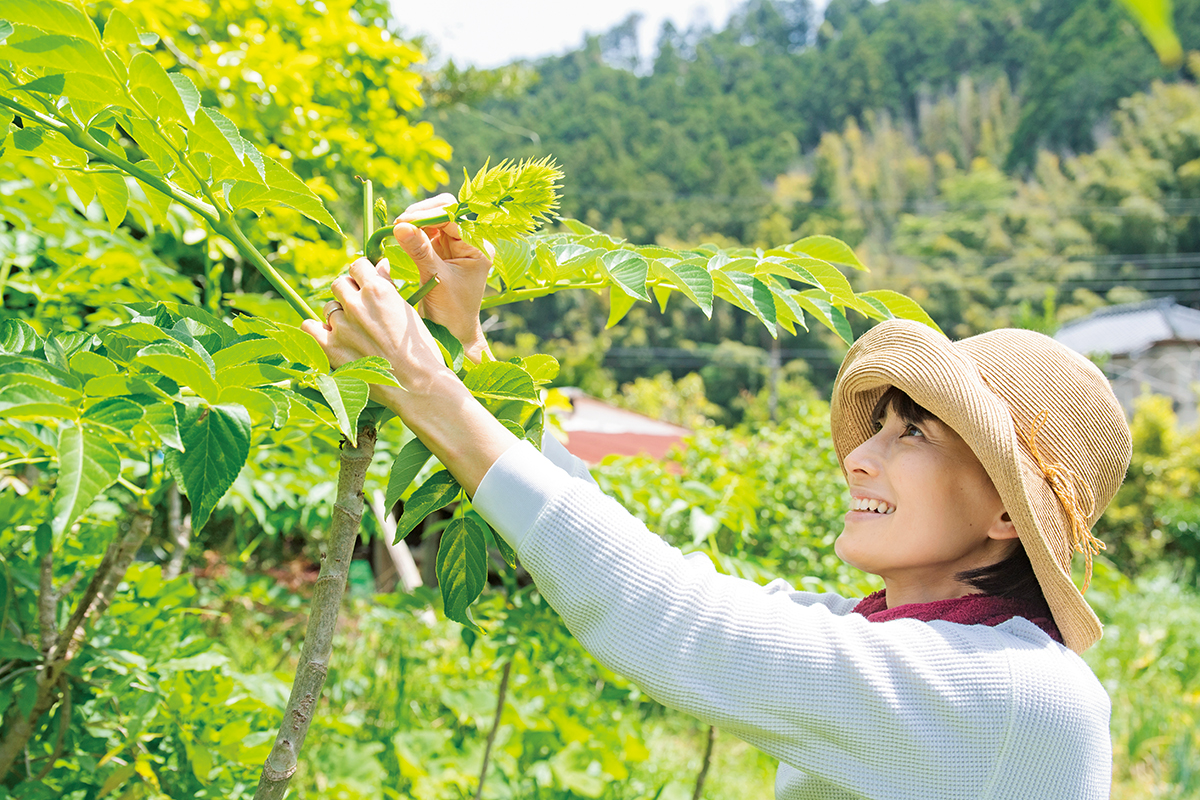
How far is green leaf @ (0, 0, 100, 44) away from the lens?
2.34 feet

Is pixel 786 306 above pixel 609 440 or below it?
above

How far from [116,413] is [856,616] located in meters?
0.87

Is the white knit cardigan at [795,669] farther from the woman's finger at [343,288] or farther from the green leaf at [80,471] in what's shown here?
the green leaf at [80,471]

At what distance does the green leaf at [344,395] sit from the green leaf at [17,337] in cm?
31

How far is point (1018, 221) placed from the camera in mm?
47312

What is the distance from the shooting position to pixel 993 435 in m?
1.11

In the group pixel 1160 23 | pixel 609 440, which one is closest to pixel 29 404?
pixel 1160 23

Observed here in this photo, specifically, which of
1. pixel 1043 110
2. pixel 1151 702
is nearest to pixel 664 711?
pixel 1151 702

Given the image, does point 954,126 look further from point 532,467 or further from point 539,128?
point 532,467

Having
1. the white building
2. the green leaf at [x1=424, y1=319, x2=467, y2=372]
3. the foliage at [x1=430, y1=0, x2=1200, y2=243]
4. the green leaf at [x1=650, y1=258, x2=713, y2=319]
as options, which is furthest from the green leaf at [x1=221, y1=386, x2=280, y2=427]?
the foliage at [x1=430, y1=0, x2=1200, y2=243]

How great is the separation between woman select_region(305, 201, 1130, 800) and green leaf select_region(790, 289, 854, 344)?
12cm

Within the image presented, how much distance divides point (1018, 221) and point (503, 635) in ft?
171

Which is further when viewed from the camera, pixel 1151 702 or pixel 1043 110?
pixel 1043 110

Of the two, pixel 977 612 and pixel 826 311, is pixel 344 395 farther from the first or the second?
pixel 977 612
